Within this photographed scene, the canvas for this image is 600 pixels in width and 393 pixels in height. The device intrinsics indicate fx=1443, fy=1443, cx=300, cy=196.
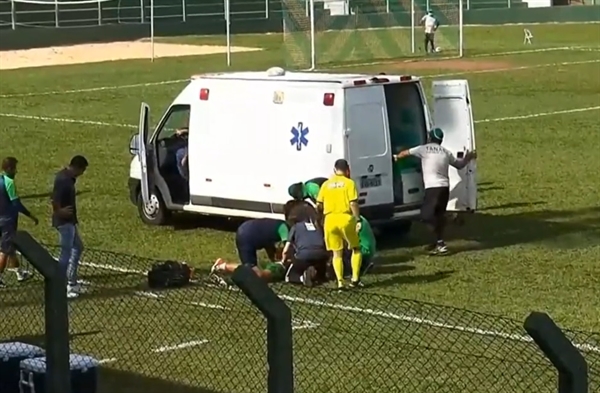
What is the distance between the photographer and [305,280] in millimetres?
15281

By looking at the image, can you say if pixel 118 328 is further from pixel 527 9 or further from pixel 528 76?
pixel 527 9

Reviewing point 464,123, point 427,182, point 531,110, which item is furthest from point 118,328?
point 531,110

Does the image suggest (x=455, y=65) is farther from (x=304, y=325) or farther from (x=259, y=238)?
(x=304, y=325)

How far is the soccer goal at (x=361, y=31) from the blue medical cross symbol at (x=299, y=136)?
81.0 ft

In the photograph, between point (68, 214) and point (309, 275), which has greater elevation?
point (68, 214)

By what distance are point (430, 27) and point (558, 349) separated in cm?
4471

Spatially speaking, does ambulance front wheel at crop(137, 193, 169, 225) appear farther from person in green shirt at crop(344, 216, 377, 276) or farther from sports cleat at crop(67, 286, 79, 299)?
sports cleat at crop(67, 286, 79, 299)

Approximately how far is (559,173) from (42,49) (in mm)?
37358

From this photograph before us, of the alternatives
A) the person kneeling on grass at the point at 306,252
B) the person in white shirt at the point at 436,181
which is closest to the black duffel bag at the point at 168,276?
the person kneeling on grass at the point at 306,252

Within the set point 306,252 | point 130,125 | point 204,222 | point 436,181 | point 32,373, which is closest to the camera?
point 32,373

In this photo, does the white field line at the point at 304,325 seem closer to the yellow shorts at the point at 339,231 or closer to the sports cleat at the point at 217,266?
the yellow shorts at the point at 339,231

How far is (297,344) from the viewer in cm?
1177

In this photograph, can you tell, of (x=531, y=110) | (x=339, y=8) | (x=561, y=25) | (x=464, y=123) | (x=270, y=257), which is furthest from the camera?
(x=561, y=25)

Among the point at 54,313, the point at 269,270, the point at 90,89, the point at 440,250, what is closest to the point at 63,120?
the point at 90,89
